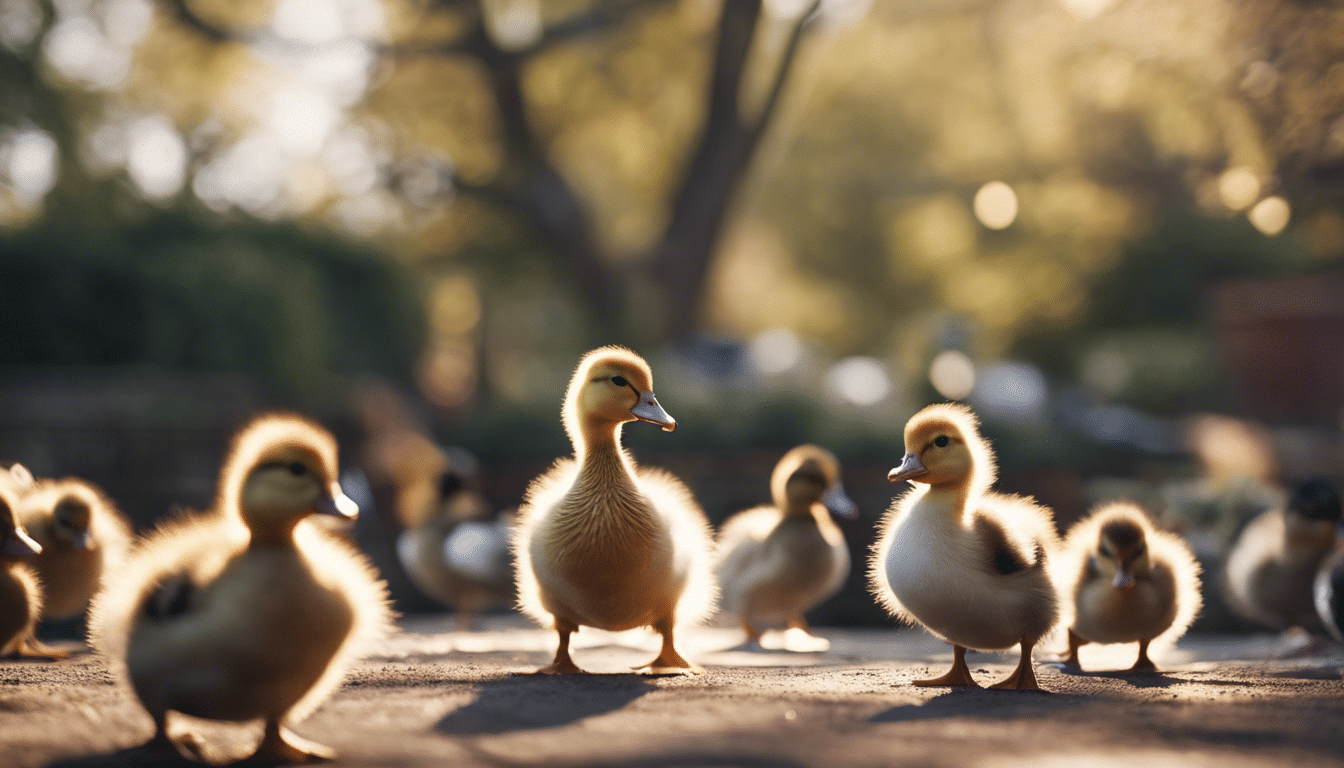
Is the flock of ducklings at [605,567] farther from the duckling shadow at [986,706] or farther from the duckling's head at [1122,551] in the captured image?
the duckling shadow at [986,706]

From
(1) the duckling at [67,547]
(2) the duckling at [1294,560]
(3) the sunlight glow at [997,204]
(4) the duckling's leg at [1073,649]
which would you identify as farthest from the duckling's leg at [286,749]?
(3) the sunlight glow at [997,204]

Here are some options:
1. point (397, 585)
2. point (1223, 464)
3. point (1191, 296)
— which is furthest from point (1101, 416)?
point (397, 585)

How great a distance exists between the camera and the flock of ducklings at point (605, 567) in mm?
3162

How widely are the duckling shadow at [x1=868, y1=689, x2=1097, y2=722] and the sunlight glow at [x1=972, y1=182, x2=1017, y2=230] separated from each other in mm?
19585

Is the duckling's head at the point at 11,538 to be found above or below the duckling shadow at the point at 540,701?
above

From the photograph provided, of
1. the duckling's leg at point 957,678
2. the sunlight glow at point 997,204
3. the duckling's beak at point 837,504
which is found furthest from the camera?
the sunlight glow at point 997,204

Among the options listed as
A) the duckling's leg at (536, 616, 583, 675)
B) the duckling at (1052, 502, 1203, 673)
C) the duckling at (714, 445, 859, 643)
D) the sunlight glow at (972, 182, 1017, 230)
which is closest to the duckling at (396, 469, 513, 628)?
the duckling at (714, 445, 859, 643)

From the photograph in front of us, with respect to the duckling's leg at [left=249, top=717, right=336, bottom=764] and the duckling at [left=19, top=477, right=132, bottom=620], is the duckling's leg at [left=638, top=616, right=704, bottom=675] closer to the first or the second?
the duckling's leg at [left=249, top=717, right=336, bottom=764]

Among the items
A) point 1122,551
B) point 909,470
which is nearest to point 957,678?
point 909,470

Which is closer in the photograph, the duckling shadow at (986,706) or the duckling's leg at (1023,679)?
the duckling shadow at (986,706)

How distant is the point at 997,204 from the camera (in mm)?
23141

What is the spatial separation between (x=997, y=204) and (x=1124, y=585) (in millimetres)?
19447

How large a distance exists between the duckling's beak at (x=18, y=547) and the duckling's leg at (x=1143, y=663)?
15.6ft

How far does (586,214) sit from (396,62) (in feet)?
11.2
